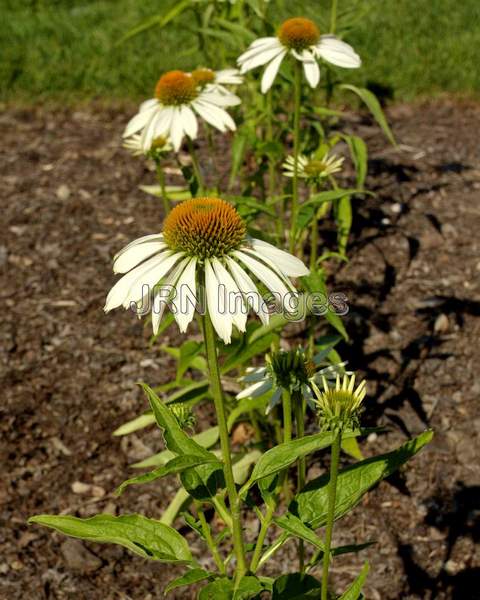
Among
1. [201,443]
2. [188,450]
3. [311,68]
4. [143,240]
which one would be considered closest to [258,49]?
[311,68]

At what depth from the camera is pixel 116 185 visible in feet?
12.3

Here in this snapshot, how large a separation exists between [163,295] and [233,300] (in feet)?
0.36

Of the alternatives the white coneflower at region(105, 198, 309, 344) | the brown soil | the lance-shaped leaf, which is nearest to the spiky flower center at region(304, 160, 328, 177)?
the brown soil

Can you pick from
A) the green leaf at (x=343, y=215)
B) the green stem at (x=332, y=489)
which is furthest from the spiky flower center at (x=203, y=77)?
the green stem at (x=332, y=489)

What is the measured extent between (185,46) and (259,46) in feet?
8.93

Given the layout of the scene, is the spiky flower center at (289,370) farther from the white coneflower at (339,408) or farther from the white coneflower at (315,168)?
the white coneflower at (315,168)

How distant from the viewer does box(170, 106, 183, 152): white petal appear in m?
2.03

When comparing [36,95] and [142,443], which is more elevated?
[36,95]

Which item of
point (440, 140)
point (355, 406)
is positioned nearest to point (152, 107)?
point (355, 406)

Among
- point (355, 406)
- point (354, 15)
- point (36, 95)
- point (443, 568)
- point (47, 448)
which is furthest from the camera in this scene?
point (36, 95)

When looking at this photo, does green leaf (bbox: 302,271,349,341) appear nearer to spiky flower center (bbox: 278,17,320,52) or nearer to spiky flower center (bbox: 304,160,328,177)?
spiky flower center (bbox: 304,160,328,177)

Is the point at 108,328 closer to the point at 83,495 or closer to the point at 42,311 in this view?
the point at 42,311

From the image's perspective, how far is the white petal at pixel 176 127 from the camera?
2.03 metres

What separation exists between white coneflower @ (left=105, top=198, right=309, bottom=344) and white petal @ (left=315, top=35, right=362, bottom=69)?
2.73ft
